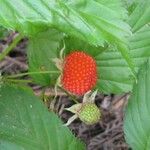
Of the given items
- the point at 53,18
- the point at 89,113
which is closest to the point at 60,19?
the point at 53,18

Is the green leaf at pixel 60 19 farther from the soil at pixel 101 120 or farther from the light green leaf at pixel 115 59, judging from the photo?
the soil at pixel 101 120

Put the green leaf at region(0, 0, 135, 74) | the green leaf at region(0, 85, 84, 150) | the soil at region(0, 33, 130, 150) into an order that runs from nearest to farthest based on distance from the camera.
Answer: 1. the green leaf at region(0, 0, 135, 74)
2. the green leaf at region(0, 85, 84, 150)
3. the soil at region(0, 33, 130, 150)

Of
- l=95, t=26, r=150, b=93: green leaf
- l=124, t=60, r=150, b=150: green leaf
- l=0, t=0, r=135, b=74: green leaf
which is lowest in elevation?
l=124, t=60, r=150, b=150: green leaf

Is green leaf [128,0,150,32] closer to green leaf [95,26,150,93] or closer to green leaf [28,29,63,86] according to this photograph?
green leaf [95,26,150,93]

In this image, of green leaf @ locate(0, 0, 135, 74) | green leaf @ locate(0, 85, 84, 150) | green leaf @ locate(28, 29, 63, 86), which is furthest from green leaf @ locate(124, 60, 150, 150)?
green leaf @ locate(0, 0, 135, 74)

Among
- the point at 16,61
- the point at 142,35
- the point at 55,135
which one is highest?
the point at 142,35

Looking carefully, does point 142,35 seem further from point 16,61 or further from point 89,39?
point 16,61

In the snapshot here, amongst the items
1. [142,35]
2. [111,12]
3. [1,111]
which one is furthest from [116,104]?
[111,12]

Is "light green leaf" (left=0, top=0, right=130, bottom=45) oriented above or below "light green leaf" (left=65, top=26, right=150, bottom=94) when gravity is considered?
above
